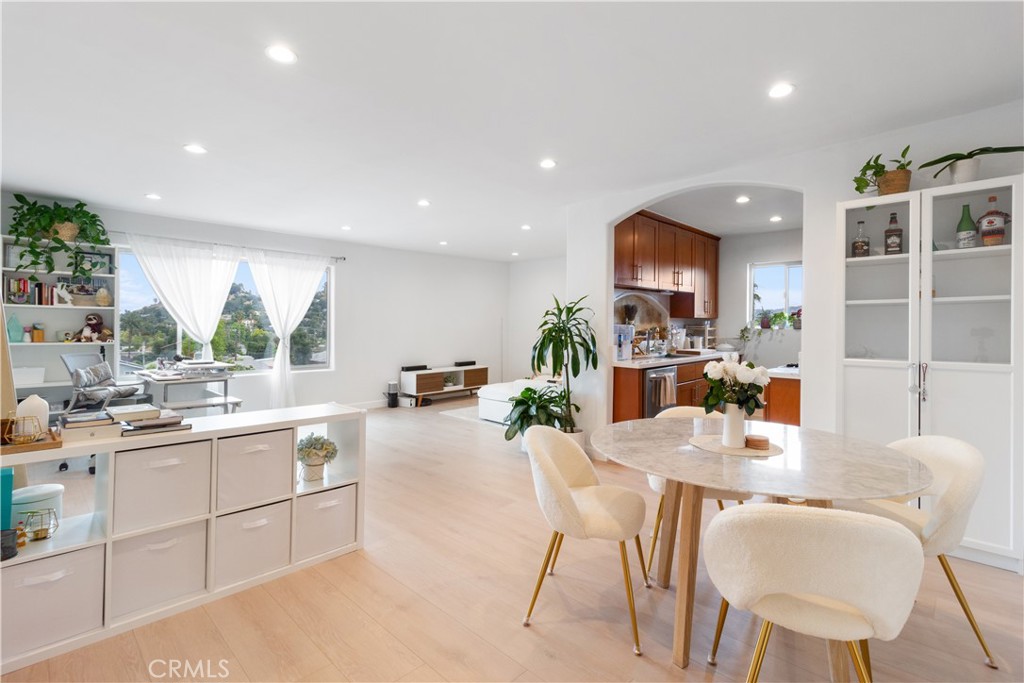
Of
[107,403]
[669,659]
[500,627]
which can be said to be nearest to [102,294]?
[107,403]

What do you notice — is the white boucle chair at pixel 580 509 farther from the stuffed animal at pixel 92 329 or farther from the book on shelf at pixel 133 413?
the stuffed animal at pixel 92 329

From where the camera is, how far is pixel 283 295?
659 centimetres

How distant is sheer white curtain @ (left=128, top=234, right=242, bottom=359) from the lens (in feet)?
18.0

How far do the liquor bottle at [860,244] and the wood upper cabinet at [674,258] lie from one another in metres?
2.59

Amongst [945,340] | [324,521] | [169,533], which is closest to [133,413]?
[169,533]

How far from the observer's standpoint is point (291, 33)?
6.67ft

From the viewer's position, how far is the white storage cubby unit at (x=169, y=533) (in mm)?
1819

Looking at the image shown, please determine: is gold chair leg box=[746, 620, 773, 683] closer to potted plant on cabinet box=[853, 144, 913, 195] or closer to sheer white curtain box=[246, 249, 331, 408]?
potted plant on cabinet box=[853, 144, 913, 195]

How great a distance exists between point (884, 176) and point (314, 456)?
3.80 m

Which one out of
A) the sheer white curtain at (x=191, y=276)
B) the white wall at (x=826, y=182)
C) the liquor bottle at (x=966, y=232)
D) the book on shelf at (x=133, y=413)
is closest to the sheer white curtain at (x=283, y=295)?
the sheer white curtain at (x=191, y=276)

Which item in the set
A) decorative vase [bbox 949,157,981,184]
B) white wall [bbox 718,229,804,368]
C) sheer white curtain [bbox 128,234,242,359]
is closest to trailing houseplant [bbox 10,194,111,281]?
Result: sheer white curtain [bbox 128,234,242,359]

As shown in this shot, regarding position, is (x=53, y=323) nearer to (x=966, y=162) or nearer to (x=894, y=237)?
(x=894, y=237)

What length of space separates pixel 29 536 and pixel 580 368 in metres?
3.97

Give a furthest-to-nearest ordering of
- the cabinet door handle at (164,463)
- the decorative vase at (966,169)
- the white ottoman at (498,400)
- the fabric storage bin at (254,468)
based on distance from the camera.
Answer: the white ottoman at (498,400) < the decorative vase at (966,169) < the fabric storage bin at (254,468) < the cabinet door handle at (164,463)
